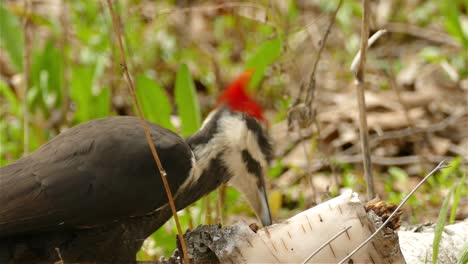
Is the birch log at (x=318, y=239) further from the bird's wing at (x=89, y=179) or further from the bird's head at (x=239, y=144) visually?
the bird's head at (x=239, y=144)

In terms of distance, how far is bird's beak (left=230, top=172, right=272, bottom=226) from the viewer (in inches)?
160

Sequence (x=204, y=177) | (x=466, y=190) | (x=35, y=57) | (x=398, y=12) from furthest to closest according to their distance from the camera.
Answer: (x=398, y=12)
(x=35, y=57)
(x=466, y=190)
(x=204, y=177)

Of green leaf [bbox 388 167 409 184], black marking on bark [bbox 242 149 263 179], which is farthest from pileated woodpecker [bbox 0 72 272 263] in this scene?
green leaf [bbox 388 167 409 184]

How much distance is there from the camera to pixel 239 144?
13.0ft

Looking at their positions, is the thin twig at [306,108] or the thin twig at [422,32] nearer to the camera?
the thin twig at [306,108]

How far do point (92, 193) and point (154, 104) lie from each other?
148 cm

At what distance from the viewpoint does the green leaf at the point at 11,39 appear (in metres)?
5.82

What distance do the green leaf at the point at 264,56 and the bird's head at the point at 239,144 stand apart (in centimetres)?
77

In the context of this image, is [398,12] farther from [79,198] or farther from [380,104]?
[79,198]

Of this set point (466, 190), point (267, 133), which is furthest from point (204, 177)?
point (466, 190)

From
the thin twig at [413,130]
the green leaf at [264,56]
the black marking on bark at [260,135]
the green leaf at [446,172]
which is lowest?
the green leaf at [446,172]

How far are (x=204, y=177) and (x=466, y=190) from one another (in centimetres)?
154

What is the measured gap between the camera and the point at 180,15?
7359mm

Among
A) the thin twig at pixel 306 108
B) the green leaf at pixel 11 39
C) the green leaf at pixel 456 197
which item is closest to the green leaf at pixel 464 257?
the green leaf at pixel 456 197
